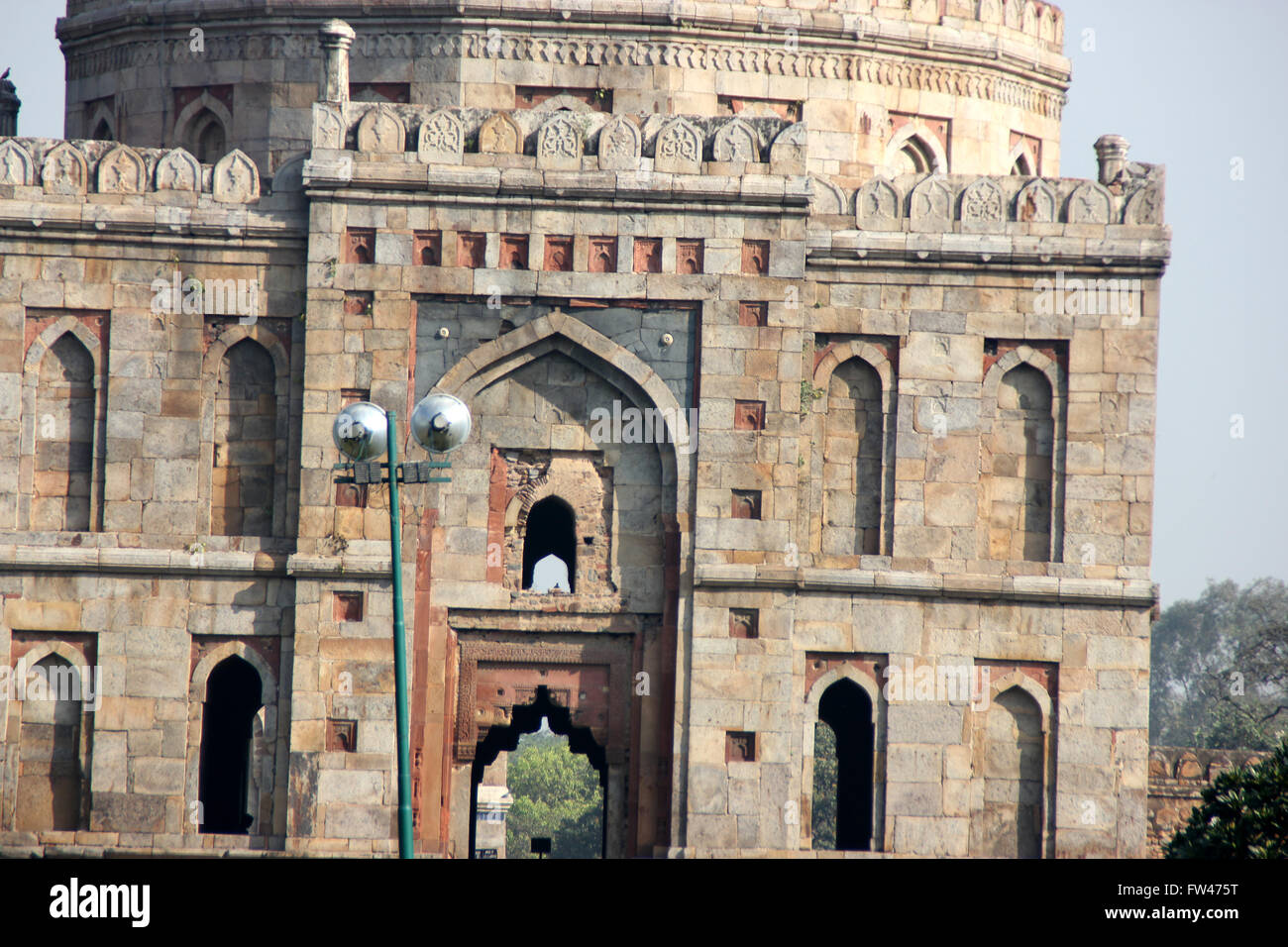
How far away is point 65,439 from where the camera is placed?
848 inches

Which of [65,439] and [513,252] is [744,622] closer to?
[513,252]

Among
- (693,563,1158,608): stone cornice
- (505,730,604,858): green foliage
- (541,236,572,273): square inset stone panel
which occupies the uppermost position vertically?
(541,236,572,273): square inset stone panel

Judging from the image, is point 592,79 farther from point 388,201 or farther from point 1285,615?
point 1285,615

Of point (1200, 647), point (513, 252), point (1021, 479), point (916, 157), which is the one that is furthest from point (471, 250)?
point (1200, 647)

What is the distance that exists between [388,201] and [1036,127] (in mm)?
10670

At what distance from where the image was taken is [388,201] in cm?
2092

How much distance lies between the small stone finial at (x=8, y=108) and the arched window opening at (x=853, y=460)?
11551mm

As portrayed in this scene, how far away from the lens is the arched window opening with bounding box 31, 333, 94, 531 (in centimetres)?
2150

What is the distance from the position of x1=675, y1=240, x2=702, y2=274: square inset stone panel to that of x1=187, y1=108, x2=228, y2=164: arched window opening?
7.63 metres

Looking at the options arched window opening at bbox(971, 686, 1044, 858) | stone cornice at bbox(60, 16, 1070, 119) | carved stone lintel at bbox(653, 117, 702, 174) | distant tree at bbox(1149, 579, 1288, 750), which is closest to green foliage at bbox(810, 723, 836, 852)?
distant tree at bbox(1149, 579, 1288, 750)

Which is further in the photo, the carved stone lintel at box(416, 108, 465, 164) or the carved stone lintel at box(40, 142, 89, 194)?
the carved stone lintel at box(40, 142, 89, 194)

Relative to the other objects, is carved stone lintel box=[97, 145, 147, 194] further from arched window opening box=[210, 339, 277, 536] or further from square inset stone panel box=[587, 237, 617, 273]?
square inset stone panel box=[587, 237, 617, 273]

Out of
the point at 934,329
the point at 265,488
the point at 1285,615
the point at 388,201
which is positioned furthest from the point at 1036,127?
the point at 1285,615

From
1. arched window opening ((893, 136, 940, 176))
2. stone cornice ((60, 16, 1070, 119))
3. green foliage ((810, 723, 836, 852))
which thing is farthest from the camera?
green foliage ((810, 723, 836, 852))
